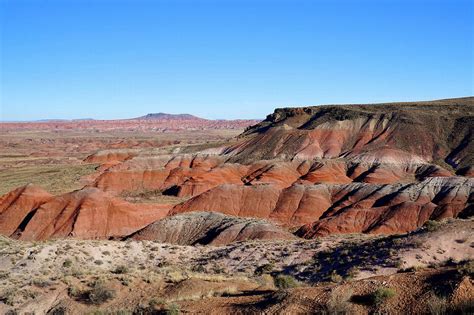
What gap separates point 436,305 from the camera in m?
10.9

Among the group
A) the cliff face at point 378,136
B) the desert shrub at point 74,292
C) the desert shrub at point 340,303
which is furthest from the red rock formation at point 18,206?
the desert shrub at point 340,303

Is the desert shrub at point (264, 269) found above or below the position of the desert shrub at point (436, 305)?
below

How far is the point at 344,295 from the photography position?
12.0 metres

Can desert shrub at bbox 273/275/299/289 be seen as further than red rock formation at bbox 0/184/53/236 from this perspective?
No

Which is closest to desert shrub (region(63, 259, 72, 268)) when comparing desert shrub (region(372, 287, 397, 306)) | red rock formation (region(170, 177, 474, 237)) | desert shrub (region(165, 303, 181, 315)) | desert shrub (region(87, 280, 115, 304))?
desert shrub (region(87, 280, 115, 304))

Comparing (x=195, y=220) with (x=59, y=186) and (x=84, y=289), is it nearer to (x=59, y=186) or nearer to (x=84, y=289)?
(x=84, y=289)

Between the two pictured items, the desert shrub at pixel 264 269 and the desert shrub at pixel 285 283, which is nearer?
the desert shrub at pixel 285 283

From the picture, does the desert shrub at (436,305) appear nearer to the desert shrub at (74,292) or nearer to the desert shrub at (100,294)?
the desert shrub at (100,294)

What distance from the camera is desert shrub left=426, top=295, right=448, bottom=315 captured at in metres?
10.8

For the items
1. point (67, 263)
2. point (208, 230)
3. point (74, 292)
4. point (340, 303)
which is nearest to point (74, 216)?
point (208, 230)

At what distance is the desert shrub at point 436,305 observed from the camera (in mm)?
10758

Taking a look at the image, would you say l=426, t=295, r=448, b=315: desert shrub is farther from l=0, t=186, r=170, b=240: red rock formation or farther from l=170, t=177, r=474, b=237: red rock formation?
l=0, t=186, r=170, b=240: red rock formation

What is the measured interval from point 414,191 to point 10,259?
150 ft

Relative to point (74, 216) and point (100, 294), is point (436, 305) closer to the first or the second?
→ point (100, 294)
